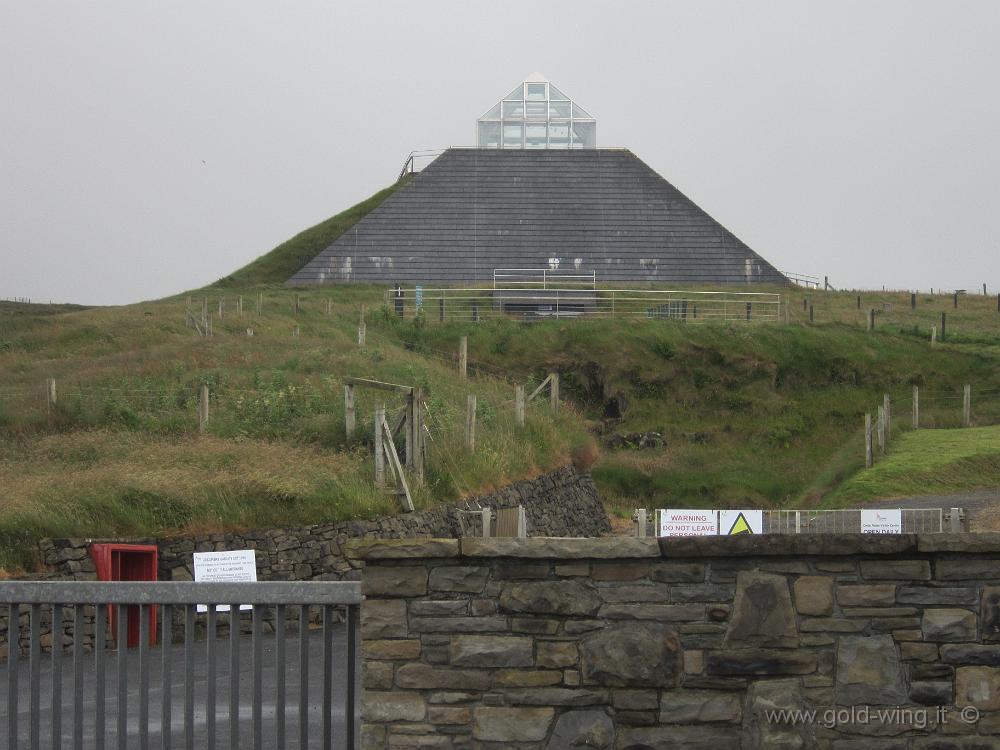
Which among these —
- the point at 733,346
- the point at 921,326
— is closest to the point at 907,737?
the point at 733,346

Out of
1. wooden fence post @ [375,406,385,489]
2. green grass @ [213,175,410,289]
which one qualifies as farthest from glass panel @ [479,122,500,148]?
wooden fence post @ [375,406,385,489]

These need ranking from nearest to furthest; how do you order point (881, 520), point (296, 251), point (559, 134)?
1. point (881, 520)
2. point (296, 251)
3. point (559, 134)

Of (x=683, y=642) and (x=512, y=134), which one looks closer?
(x=683, y=642)

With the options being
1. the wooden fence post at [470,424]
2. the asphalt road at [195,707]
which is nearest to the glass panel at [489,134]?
the wooden fence post at [470,424]

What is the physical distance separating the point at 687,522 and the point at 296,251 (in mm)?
49474

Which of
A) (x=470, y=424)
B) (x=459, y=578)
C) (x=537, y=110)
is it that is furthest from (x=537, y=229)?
(x=459, y=578)

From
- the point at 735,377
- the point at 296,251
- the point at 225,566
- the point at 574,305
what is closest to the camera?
the point at 225,566

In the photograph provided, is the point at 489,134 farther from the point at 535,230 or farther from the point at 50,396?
the point at 50,396

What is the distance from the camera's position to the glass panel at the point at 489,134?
67.9 metres

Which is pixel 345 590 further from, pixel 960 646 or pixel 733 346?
pixel 733 346

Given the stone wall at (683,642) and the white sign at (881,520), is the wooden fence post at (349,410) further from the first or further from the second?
the stone wall at (683,642)

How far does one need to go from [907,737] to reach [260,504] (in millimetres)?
12693

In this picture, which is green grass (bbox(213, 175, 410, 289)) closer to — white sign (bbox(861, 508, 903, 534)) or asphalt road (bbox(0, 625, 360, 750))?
white sign (bbox(861, 508, 903, 534))

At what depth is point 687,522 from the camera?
18047 mm
